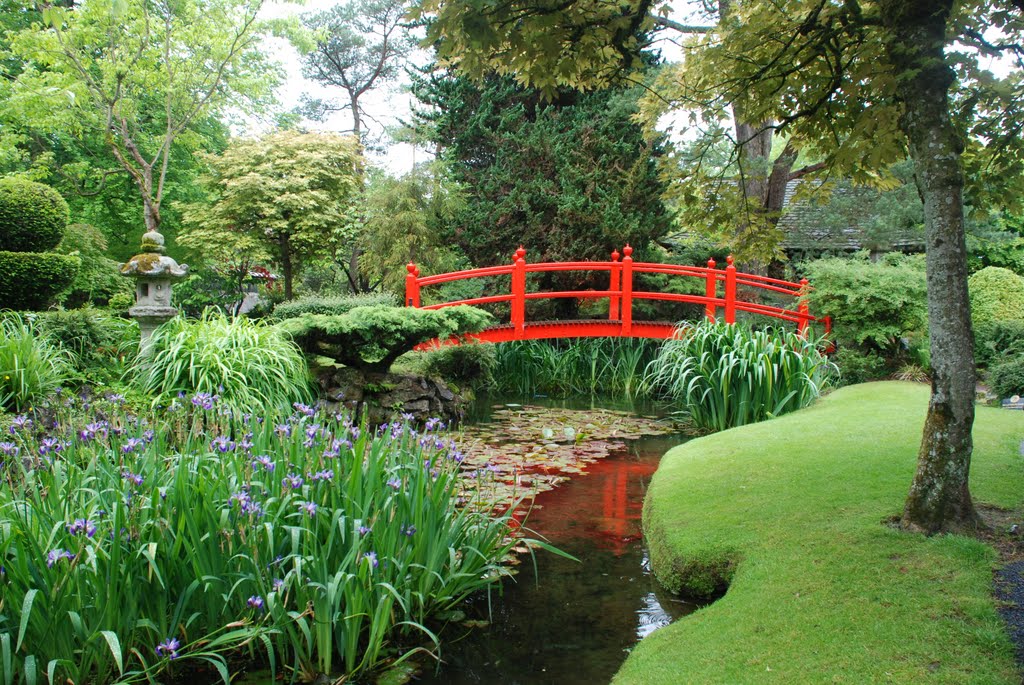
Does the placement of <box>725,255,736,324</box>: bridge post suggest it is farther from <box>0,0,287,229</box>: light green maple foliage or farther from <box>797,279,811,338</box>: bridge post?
<box>0,0,287,229</box>: light green maple foliage

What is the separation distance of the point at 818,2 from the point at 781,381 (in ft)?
13.9

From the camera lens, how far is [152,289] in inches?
262

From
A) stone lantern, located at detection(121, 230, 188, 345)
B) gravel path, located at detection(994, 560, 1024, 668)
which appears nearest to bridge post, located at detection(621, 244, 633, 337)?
stone lantern, located at detection(121, 230, 188, 345)

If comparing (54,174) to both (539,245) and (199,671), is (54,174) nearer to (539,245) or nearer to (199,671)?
(539,245)

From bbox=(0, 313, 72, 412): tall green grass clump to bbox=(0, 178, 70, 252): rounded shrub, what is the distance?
2.56 meters

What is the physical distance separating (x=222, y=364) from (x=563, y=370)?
18.6 ft

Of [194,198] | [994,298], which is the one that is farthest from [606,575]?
[194,198]

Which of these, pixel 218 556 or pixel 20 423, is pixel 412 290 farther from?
pixel 218 556

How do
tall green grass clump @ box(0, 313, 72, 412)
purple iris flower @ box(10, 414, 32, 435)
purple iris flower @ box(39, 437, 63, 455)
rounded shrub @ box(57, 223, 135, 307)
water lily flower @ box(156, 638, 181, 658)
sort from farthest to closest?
rounded shrub @ box(57, 223, 135, 307) < tall green grass clump @ box(0, 313, 72, 412) < purple iris flower @ box(10, 414, 32, 435) < purple iris flower @ box(39, 437, 63, 455) < water lily flower @ box(156, 638, 181, 658)

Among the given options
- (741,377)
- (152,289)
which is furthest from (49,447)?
(741,377)

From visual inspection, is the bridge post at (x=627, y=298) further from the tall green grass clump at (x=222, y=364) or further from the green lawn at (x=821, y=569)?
the green lawn at (x=821, y=569)

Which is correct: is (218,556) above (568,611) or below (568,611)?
above

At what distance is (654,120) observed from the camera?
5.28m

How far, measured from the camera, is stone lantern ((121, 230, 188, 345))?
6.50m
